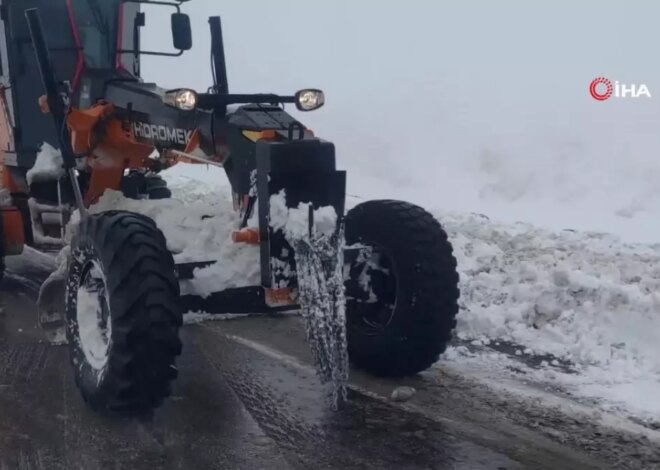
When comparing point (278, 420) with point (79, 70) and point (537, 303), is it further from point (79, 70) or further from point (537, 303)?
point (79, 70)

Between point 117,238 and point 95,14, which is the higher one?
point 95,14

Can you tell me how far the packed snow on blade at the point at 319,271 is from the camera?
4.44 meters

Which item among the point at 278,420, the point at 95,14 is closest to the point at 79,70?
the point at 95,14

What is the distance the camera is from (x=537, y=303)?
6543 mm

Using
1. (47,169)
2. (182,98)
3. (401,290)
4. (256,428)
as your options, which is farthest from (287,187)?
(47,169)

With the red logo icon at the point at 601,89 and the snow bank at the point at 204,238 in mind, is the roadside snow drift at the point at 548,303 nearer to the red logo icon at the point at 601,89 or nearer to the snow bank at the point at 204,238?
the snow bank at the point at 204,238

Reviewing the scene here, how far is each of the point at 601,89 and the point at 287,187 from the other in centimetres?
1825

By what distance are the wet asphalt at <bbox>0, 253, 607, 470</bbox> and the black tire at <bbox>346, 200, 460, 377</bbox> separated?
19cm

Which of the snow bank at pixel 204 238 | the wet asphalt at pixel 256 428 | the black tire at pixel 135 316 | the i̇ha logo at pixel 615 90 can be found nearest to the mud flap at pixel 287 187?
the snow bank at pixel 204 238

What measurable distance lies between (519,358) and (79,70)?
13.4 ft

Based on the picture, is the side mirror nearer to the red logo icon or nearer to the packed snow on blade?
the packed snow on blade

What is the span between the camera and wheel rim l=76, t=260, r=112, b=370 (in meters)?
4.73

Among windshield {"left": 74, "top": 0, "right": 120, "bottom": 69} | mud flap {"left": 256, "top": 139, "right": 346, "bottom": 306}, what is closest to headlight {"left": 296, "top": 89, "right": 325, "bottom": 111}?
mud flap {"left": 256, "top": 139, "right": 346, "bottom": 306}

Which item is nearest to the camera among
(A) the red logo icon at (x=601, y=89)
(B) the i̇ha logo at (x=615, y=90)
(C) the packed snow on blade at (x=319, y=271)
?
(C) the packed snow on blade at (x=319, y=271)
